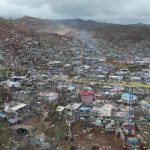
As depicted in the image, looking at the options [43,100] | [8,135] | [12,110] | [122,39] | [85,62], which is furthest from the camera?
[122,39]

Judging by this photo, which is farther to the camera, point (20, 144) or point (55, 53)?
point (55, 53)

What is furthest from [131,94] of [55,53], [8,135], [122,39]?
[122,39]

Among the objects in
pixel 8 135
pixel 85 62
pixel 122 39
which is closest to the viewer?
pixel 8 135

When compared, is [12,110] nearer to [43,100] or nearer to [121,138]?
[43,100]

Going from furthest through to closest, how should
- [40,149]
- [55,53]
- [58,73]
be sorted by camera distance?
1. [55,53]
2. [58,73]
3. [40,149]

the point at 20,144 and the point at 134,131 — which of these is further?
the point at 134,131

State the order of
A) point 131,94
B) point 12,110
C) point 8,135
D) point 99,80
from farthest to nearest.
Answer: point 99,80 → point 131,94 → point 12,110 → point 8,135

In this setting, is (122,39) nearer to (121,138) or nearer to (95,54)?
(95,54)

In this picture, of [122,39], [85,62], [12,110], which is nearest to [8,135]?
[12,110]

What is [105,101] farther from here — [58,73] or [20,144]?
[58,73]
